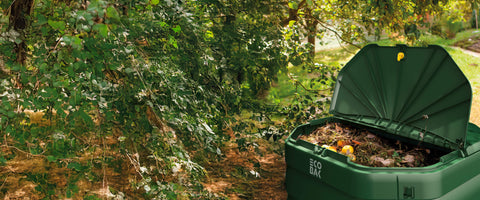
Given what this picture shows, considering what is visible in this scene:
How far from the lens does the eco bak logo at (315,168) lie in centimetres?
378

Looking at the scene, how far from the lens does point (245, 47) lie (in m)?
5.56

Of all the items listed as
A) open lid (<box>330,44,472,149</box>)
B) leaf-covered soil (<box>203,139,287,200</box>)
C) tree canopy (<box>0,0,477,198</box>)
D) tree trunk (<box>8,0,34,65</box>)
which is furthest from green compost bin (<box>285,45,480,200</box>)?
tree trunk (<box>8,0,34,65</box>)

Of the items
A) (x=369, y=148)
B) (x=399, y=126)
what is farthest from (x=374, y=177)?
(x=399, y=126)

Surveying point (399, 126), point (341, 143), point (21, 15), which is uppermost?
point (21, 15)

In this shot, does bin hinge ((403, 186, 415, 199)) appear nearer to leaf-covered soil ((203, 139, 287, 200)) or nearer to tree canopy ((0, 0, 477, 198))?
tree canopy ((0, 0, 477, 198))

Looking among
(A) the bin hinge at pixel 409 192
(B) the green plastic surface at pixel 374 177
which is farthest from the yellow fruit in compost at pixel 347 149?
(A) the bin hinge at pixel 409 192

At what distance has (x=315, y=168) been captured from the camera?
383cm

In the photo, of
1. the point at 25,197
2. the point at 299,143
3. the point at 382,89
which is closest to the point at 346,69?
the point at 382,89

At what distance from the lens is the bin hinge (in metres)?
3.37

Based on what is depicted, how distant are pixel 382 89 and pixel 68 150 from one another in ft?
10.6

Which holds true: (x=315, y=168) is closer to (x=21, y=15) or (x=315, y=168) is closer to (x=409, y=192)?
(x=409, y=192)

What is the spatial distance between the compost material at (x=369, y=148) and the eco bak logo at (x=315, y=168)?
15.2 inches

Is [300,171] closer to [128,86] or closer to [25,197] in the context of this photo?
[128,86]

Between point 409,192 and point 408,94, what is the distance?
1355mm
